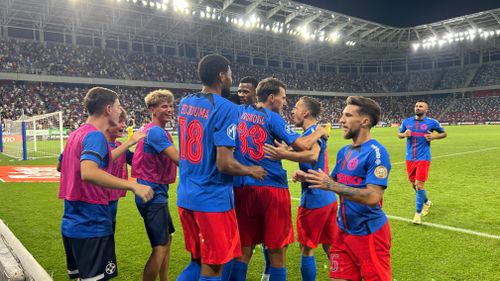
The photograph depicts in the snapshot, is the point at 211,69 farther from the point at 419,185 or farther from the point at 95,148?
the point at 419,185

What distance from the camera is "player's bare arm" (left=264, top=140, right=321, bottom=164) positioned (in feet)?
11.3

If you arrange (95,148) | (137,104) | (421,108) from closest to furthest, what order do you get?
(95,148) < (421,108) < (137,104)

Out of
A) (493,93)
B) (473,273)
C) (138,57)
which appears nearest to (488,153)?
(473,273)

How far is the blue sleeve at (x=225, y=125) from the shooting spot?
117 inches

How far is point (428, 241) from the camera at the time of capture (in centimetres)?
587

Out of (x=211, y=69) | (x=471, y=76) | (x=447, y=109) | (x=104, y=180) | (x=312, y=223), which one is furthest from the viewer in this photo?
(x=471, y=76)

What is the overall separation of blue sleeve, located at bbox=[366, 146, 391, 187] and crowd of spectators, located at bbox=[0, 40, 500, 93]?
42.1 metres

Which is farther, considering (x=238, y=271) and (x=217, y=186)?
(x=238, y=271)

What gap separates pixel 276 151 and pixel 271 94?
74 cm

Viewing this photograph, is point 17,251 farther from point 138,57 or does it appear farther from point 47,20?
point 138,57

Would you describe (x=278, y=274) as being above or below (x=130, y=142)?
below

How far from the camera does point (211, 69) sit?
126 inches

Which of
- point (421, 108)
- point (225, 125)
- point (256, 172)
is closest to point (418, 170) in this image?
point (421, 108)

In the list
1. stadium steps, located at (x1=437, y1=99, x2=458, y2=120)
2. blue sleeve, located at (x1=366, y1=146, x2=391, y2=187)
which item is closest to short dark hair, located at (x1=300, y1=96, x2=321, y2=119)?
blue sleeve, located at (x1=366, y1=146, x2=391, y2=187)
